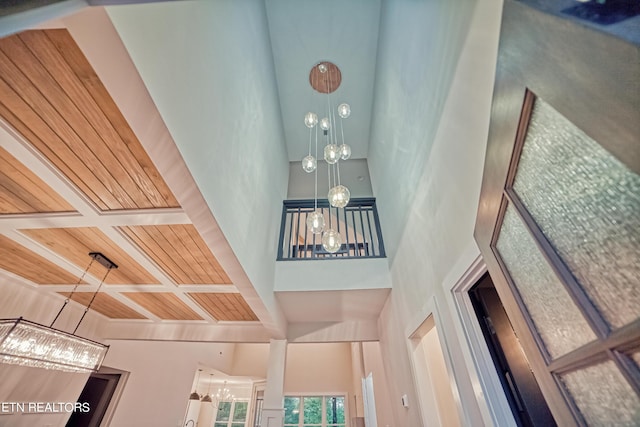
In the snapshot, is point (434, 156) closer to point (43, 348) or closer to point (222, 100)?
point (222, 100)

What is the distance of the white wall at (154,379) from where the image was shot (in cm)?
456

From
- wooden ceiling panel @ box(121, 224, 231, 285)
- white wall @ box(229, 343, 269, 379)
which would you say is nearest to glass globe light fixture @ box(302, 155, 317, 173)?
wooden ceiling panel @ box(121, 224, 231, 285)

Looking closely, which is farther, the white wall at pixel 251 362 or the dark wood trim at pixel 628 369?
the white wall at pixel 251 362

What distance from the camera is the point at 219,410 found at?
928cm

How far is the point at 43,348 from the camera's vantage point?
232cm

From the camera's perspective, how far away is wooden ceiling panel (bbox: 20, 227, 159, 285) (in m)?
2.11

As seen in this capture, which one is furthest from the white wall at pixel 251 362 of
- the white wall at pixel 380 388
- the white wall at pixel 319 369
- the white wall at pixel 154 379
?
the white wall at pixel 380 388

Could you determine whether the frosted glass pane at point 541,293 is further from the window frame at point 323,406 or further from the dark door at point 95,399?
the window frame at point 323,406

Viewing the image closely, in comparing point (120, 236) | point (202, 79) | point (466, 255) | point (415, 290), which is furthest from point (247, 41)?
point (415, 290)

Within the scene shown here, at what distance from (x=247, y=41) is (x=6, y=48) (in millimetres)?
2070

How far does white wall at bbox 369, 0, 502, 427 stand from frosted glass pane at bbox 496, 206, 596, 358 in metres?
0.64

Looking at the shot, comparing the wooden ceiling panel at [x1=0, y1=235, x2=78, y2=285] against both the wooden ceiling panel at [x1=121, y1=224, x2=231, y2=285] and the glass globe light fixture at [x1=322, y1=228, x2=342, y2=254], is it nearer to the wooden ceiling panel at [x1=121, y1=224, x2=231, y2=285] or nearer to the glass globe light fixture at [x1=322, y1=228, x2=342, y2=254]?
the wooden ceiling panel at [x1=121, y1=224, x2=231, y2=285]

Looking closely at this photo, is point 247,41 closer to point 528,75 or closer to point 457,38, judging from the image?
point 457,38

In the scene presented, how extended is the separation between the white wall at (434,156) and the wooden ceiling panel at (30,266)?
3.45 metres
